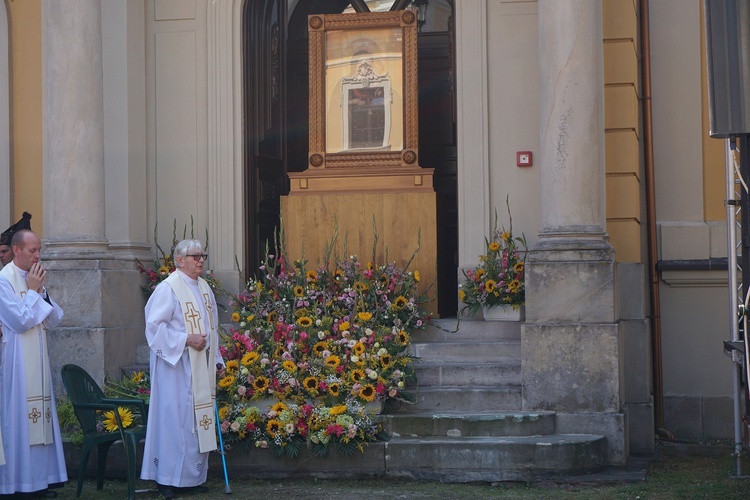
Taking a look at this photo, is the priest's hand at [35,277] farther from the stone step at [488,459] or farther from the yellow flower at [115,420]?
the stone step at [488,459]

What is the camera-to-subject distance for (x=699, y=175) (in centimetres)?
1059

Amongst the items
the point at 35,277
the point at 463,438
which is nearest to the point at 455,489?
the point at 463,438

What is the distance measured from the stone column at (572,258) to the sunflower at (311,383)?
1.66 m

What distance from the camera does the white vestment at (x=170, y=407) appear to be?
7.84 m

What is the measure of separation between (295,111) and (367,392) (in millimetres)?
4444

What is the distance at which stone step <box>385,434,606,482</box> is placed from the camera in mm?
8133

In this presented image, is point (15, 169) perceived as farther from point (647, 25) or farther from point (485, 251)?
point (647, 25)

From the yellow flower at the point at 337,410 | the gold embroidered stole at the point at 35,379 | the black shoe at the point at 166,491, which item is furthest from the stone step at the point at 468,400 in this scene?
the gold embroidered stole at the point at 35,379

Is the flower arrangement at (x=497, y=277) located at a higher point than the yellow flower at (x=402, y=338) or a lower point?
higher

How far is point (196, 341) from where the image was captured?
7.93 metres

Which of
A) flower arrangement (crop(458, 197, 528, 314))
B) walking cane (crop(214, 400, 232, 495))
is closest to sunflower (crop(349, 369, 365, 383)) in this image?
walking cane (crop(214, 400, 232, 495))

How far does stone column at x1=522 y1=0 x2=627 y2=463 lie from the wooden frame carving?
5.83 ft

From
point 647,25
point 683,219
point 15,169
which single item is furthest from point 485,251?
point 15,169

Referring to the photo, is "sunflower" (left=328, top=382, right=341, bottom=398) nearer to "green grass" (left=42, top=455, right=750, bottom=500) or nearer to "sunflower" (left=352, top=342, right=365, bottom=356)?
"sunflower" (left=352, top=342, right=365, bottom=356)
